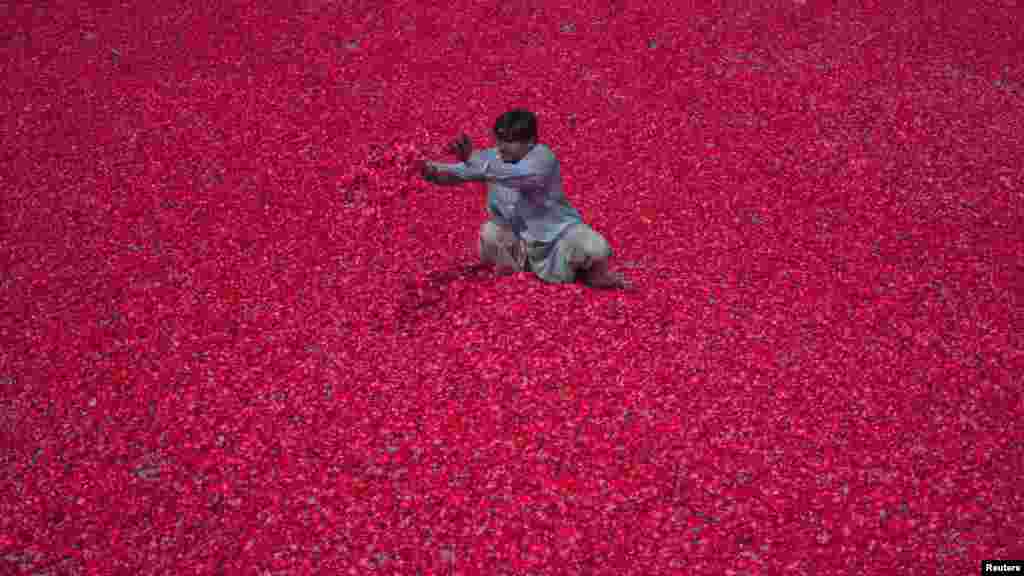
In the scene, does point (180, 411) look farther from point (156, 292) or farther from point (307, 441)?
point (156, 292)

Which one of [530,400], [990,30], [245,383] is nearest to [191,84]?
[245,383]

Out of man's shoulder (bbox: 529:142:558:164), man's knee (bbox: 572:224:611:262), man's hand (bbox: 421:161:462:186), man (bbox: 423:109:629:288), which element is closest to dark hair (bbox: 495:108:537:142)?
man (bbox: 423:109:629:288)

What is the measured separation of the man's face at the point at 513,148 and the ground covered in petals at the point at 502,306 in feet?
3.54

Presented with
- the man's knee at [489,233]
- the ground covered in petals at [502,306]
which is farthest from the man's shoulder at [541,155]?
the ground covered in petals at [502,306]

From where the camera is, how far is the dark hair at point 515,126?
4.10 m

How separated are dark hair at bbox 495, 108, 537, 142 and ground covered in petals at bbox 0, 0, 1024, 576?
126 centimetres

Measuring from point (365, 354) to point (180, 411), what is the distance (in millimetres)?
1287

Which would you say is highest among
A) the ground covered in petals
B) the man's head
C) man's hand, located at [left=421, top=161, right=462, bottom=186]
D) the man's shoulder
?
the man's head

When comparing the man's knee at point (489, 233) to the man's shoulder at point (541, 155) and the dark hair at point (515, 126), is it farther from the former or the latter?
the dark hair at point (515, 126)

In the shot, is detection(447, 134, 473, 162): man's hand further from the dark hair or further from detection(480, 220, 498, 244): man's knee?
detection(480, 220, 498, 244): man's knee

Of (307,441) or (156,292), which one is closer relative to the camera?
(307,441)

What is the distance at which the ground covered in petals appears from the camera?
3.80 meters

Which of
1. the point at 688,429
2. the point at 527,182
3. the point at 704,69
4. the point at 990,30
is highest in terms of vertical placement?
the point at 990,30

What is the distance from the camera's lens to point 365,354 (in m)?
4.78
